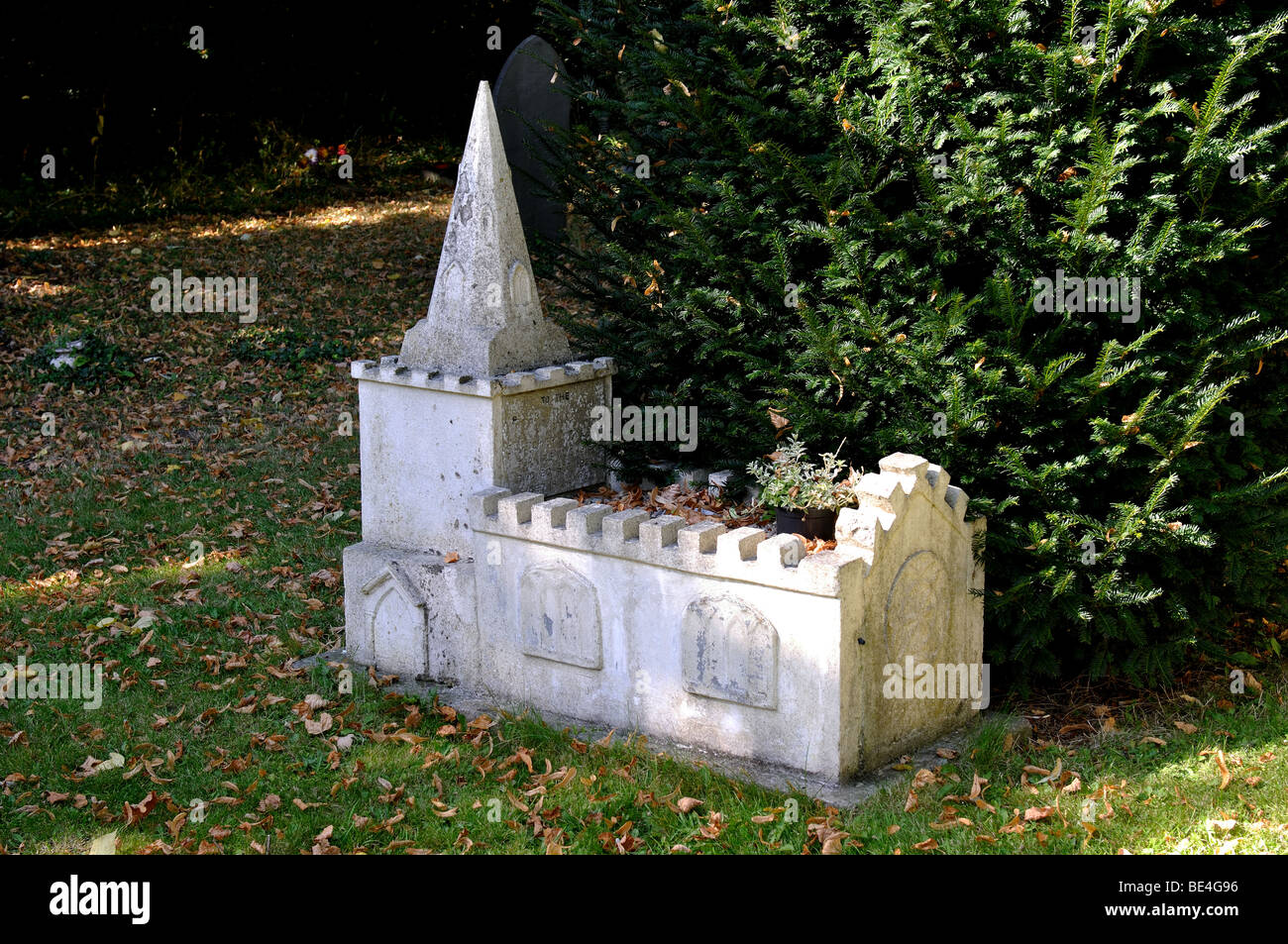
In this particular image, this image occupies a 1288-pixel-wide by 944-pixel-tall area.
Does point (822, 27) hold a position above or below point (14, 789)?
above

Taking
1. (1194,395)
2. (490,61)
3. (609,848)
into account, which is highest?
(490,61)

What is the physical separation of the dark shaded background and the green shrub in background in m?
11.9

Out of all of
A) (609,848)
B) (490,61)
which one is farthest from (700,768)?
(490,61)

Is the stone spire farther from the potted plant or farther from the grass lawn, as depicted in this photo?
the grass lawn

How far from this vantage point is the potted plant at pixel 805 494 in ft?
17.9

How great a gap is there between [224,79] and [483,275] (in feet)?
40.9

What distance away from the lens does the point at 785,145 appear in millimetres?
5910

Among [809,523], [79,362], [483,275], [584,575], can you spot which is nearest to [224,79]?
[79,362]

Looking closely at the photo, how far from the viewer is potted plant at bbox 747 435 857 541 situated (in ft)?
17.9

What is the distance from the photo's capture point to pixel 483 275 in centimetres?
635

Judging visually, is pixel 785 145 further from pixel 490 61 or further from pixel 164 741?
pixel 490 61

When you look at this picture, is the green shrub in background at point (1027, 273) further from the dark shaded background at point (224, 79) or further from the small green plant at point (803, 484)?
the dark shaded background at point (224, 79)

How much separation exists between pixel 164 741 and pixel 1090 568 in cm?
429

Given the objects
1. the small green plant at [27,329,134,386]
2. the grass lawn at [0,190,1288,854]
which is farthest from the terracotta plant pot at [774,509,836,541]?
the small green plant at [27,329,134,386]
